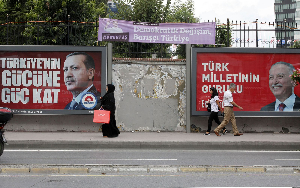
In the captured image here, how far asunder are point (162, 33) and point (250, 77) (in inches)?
134

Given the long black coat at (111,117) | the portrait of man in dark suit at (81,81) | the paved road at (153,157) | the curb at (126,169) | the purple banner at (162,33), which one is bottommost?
the paved road at (153,157)

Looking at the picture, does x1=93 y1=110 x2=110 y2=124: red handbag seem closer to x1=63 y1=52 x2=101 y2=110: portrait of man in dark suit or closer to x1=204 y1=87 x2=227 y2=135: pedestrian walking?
x1=63 y1=52 x2=101 y2=110: portrait of man in dark suit

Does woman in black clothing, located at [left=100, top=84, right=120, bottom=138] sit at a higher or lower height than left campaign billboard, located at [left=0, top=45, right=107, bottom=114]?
lower

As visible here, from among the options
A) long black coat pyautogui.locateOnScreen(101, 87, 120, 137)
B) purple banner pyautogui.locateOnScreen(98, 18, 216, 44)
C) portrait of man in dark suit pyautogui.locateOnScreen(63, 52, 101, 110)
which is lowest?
long black coat pyautogui.locateOnScreen(101, 87, 120, 137)

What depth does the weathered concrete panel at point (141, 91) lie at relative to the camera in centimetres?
1573

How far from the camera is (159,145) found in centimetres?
1280

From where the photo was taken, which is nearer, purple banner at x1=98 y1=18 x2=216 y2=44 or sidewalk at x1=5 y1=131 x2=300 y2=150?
sidewalk at x1=5 y1=131 x2=300 y2=150

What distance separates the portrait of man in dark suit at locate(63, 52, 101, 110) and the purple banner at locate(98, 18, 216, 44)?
3.33 feet

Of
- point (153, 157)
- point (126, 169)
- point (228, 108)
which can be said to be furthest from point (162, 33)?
point (126, 169)

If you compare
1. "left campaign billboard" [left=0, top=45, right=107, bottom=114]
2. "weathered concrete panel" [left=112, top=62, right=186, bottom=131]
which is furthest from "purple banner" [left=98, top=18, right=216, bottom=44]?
"weathered concrete panel" [left=112, top=62, right=186, bottom=131]

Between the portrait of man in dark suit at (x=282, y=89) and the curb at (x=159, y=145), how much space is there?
9.21 feet

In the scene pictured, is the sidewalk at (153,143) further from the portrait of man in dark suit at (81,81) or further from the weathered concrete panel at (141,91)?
the weathered concrete panel at (141,91)

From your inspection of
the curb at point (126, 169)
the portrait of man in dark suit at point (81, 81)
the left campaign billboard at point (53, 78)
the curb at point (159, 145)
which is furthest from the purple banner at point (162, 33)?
the curb at point (126, 169)

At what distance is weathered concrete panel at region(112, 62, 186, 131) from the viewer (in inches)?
619
